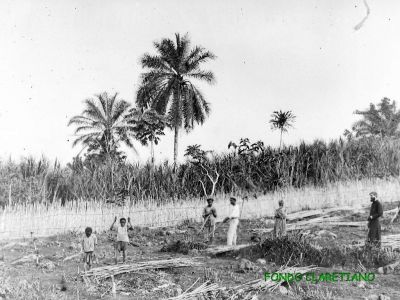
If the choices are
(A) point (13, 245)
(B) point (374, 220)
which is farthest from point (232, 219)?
(A) point (13, 245)

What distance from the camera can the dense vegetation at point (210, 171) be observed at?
1719 centimetres

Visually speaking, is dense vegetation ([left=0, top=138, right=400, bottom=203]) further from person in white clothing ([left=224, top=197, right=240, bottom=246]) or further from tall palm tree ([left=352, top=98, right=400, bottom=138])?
tall palm tree ([left=352, top=98, right=400, bottom=138])

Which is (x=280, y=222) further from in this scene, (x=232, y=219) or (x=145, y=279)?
(x=145, y=279)

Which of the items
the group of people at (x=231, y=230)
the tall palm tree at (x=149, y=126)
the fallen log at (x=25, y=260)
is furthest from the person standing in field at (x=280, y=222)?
the tall palm tree at (x=149, y=126)

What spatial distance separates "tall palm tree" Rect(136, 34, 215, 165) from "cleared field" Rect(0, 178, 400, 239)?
8.79 metres

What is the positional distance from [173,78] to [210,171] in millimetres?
7151

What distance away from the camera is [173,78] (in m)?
25.4

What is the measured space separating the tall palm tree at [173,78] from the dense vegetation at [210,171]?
528 centimetres

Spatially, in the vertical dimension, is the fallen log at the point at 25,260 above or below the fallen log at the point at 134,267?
below

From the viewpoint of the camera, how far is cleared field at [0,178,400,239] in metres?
13.1

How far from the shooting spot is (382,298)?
19.3 feet

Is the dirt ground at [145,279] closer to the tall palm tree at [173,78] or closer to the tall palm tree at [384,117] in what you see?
the tall palm tree at [173,78]

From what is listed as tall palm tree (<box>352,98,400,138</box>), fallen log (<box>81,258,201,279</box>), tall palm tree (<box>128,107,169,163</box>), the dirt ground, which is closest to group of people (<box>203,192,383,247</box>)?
the dirt ground

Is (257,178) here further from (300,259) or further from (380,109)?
(380,109)
